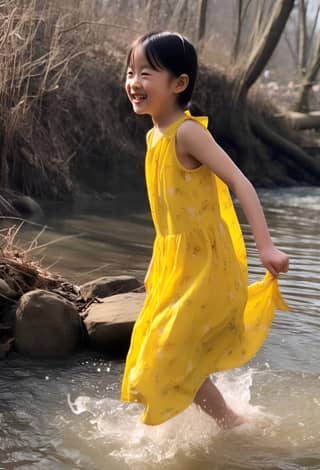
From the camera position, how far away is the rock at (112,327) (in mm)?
3773

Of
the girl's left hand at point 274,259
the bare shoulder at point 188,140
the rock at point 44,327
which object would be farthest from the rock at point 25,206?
the girl's left hand at point 274,259

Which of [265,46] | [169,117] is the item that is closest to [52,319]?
[169,117]

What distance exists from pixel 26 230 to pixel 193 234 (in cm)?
546

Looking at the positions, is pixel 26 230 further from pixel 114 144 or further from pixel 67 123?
pixel 114 144

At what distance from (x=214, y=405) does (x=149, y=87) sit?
1155 millimetres

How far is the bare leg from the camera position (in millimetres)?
2656

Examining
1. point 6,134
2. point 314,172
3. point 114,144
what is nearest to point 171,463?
point 6,134

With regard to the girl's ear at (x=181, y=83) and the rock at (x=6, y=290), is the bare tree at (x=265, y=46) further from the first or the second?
the girl's ear at (x=181, y=83)

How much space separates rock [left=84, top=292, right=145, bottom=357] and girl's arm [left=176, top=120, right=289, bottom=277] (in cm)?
146

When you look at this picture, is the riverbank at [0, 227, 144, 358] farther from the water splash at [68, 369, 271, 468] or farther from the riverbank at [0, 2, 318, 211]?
the riverbank at [0, 2, 318, 211]

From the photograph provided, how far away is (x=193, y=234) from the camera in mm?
2520

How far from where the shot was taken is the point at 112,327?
12.4ft

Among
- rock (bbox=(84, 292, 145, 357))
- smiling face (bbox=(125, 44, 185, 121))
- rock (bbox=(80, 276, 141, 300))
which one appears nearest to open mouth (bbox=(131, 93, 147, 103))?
smiling face (bbox=(125, 44, 185, 121))

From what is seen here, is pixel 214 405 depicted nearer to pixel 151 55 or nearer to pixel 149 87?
pixel 149 87
